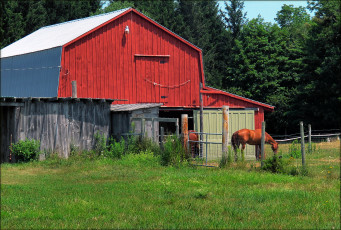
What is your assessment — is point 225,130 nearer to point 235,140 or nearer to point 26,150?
point 235,140

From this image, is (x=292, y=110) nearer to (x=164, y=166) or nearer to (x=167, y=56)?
(x=167, y=56)

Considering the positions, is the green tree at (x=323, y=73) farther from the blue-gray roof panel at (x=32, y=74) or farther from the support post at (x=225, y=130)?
the support post at (x=225, y=130)

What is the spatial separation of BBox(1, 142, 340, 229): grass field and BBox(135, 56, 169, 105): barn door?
10067 mm

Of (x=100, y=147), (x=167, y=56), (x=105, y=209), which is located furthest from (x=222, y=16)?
(x=105, y=209)

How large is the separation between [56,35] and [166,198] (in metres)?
20.3

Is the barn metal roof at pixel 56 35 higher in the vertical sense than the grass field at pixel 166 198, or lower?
higher

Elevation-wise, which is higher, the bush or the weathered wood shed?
the weathered wood shed

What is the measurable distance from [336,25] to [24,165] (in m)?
30.3

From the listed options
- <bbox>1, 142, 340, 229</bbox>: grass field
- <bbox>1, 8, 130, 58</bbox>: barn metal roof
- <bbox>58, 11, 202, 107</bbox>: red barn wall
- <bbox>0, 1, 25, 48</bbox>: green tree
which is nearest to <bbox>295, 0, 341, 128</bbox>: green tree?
<bbox>58, 11, 202, 107</bbox>: red barn wall

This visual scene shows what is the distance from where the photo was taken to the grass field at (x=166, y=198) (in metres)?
9.30

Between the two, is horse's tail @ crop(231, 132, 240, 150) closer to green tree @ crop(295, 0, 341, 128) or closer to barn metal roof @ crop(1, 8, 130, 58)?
barn metal roof @ crop(1, 8, 130, 58)

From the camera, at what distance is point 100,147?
2138cm

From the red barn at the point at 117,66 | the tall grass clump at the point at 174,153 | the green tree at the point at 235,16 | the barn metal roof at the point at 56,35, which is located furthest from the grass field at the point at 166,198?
the green tree at the point at 235,16

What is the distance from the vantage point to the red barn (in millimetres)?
25141
